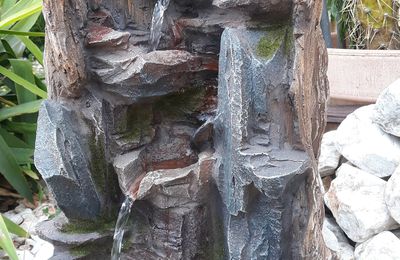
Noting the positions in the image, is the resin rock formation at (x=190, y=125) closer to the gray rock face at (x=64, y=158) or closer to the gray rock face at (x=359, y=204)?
the gray rock face at (x=64, y=158)

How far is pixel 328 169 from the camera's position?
91.8 inches

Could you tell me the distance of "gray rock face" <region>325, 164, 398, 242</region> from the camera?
2.00 metres

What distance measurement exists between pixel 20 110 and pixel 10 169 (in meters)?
0.26

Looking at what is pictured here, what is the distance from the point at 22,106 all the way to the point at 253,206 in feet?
5.58

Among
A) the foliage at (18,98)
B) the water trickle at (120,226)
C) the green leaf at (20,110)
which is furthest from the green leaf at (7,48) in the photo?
the water trickle at (120,226)

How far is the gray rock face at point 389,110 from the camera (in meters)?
2.04

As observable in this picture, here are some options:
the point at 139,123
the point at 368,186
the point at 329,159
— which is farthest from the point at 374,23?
the point at 139,123

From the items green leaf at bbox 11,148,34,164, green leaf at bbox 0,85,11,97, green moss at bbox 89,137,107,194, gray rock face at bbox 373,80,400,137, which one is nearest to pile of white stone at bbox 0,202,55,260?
green leaf at bbox 11,148,34,164

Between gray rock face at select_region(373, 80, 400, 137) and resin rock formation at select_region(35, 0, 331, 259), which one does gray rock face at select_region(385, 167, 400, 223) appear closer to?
gray rock face at select_region(373, 80, 400, 137)

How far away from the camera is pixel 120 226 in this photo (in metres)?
1.14

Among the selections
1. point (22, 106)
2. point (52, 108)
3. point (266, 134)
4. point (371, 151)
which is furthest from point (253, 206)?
point (22, 106)

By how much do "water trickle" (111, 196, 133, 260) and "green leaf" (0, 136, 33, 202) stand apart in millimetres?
1318

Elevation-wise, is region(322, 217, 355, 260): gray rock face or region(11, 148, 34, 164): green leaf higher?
region(11, 148, 34, 164): green leaf

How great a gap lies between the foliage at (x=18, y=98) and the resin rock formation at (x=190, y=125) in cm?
125
